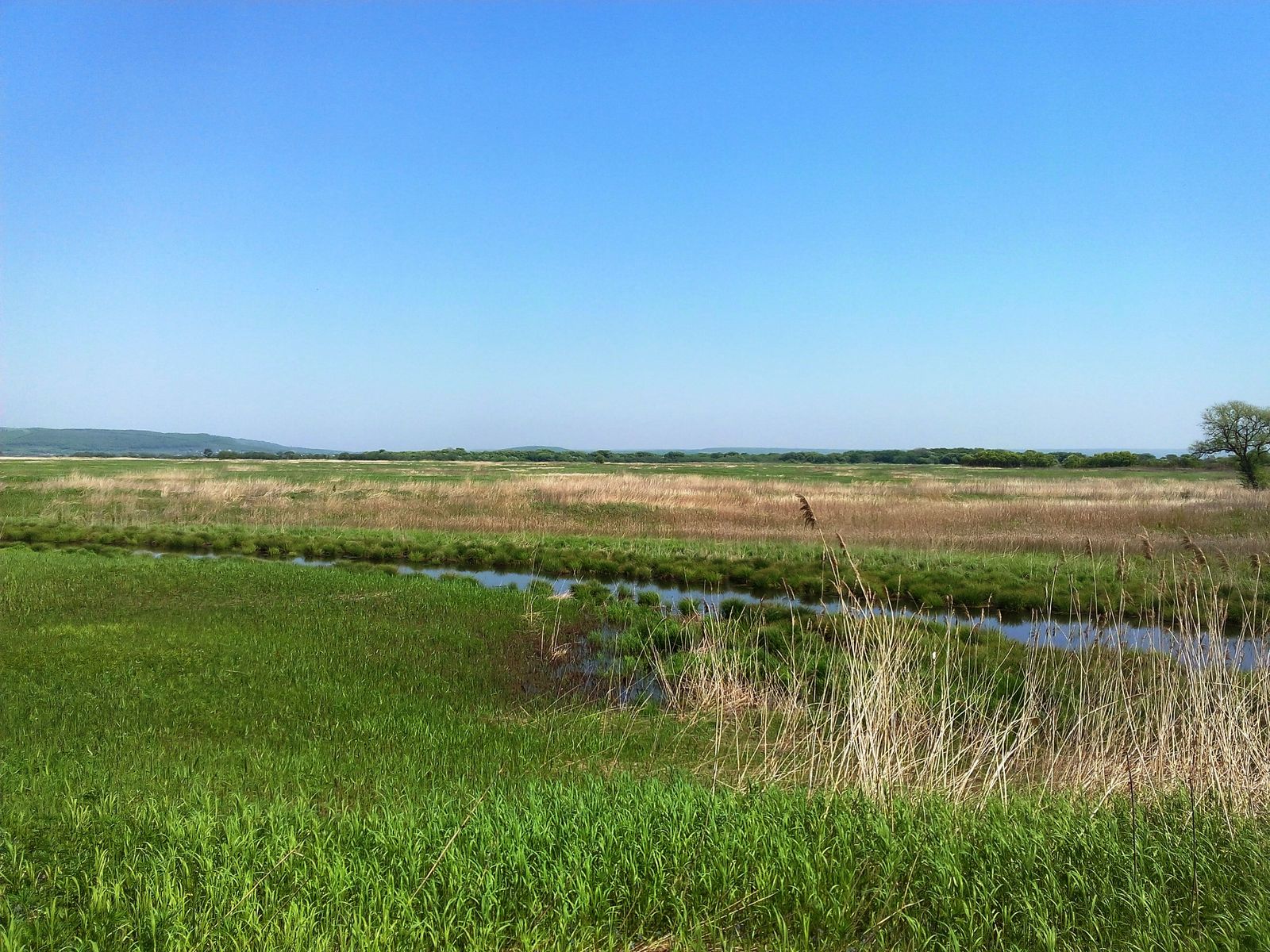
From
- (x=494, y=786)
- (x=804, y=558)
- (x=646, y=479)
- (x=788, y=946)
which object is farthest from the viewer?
(x=646, y=479)

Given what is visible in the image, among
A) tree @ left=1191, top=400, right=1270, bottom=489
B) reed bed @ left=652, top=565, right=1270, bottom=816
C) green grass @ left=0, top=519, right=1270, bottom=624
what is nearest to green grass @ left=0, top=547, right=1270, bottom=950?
reed bed @ left=652, top=565, right=1270, bottom=816

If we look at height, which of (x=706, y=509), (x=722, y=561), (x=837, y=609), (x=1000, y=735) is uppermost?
(x=706, y=509)

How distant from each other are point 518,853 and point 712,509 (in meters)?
30.2

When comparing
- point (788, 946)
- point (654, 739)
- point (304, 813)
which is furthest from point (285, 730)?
point (788, 946)

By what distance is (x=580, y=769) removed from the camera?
25.1ft

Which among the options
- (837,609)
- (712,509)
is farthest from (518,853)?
(712,509)

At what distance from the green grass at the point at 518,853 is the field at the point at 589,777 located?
0.09 ft

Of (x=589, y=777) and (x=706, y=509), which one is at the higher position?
(x=706, y=509)

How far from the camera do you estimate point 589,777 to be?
6930 mm

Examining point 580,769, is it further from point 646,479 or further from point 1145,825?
point 646,479

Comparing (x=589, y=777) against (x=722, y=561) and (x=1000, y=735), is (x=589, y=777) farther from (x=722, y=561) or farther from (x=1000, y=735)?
(x=722, y=561)

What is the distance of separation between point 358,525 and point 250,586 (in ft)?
50.1

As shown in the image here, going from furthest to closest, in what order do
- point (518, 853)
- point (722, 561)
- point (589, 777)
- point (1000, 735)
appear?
point (722, 561) → point (1000, 735) → point (589, 777) → point (518, 853)

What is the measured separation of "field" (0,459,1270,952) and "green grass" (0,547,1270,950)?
28mm
